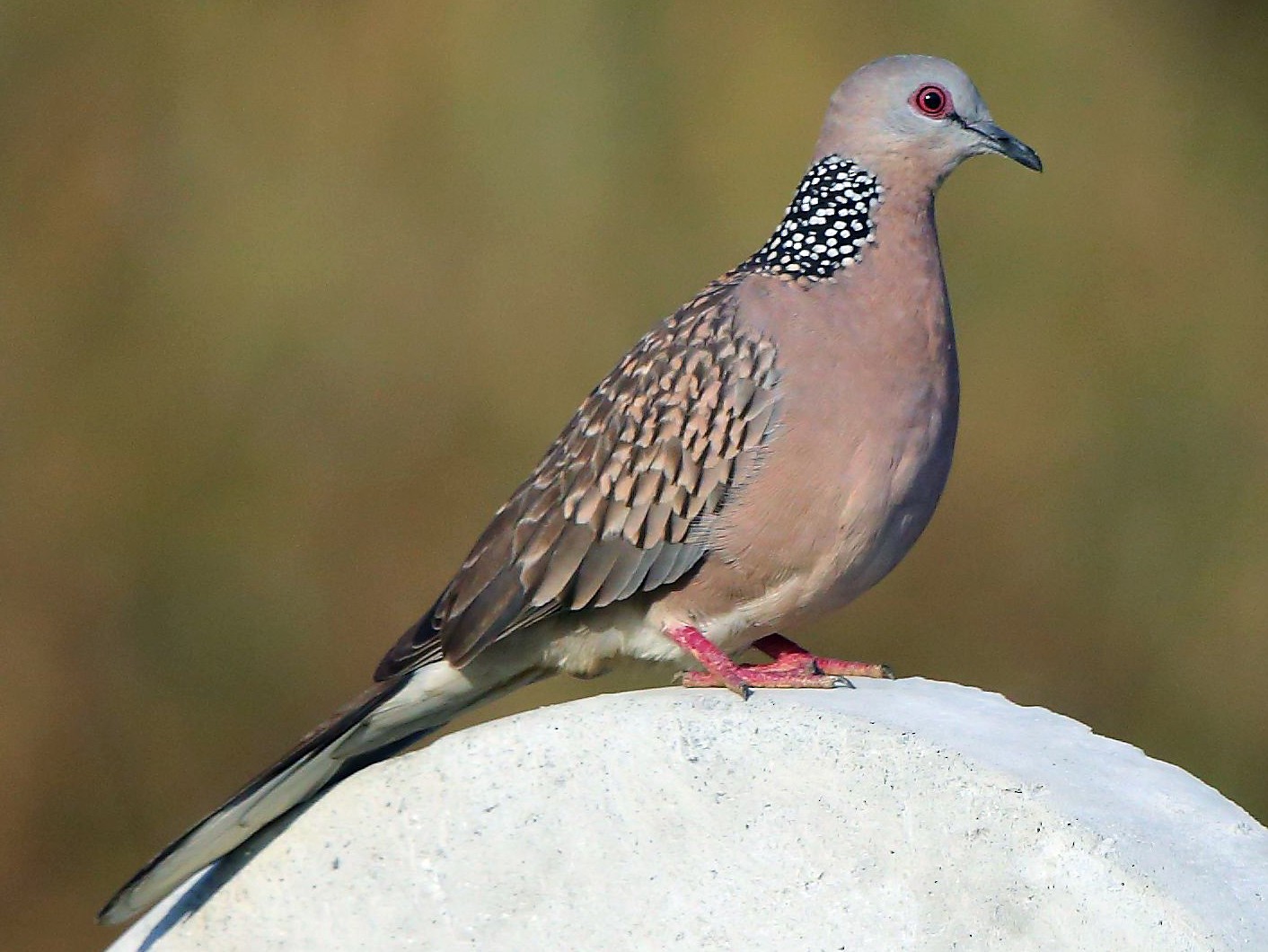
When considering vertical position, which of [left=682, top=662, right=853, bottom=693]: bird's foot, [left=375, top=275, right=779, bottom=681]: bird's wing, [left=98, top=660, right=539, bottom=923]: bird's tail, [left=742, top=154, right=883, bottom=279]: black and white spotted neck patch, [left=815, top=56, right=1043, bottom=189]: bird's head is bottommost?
[left=682, top=662, right=853, bottom=693]: bird's foot

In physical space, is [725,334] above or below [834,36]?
below

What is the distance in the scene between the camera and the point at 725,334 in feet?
14.4

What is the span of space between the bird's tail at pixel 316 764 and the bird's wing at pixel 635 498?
0.10 meters

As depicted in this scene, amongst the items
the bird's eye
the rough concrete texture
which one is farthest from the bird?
the rough concrete texture

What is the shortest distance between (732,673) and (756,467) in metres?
0.51

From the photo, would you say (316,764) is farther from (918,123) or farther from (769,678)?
(918,123)

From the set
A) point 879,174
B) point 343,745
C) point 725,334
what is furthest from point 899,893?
point 879,174

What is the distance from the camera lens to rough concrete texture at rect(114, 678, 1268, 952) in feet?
10.3

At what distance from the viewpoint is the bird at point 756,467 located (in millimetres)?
A: 4148

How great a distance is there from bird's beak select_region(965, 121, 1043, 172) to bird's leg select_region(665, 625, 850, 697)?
4.48ft

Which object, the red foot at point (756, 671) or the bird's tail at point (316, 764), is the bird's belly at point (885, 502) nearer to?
the red foot at point (756, 671)

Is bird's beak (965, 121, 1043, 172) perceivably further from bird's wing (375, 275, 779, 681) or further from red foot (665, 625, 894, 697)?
red foot (665, 625, 894, 697)

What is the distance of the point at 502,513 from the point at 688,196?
19.5ft

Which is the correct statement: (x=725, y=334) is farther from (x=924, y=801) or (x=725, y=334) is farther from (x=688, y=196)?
(x=688, y=196)
